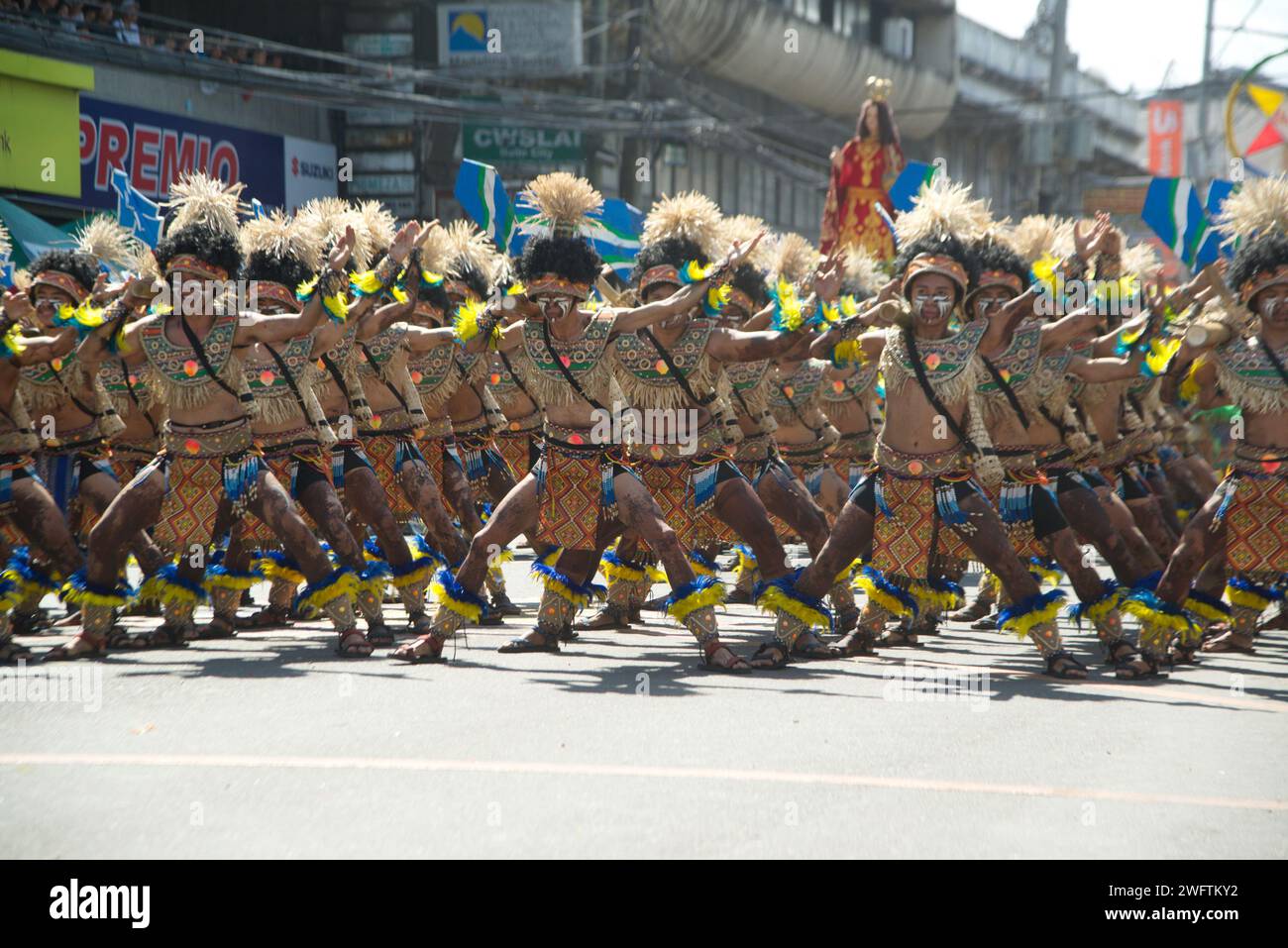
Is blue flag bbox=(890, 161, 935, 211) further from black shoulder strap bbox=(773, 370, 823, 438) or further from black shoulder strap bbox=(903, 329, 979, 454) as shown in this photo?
black shoulder strap bbox=(903, 329, 979, 454)

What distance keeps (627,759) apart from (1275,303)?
4778 millimetres

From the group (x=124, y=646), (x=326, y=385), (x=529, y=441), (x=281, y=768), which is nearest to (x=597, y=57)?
(x=529, y=441)

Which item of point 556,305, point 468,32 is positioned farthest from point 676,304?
point 468,32

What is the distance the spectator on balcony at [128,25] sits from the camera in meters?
18.6

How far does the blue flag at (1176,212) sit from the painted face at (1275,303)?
3579mm

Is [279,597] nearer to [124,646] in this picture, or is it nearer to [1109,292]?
[124,646]

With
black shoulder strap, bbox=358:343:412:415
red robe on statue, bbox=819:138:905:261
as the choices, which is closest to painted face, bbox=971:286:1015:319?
black shoulder strap, bbox=358:343:412:415

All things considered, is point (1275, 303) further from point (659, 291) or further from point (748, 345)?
point (659, 291)

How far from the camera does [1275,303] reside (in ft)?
26.9

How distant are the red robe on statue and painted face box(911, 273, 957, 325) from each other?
9926mm

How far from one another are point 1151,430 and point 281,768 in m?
7.09

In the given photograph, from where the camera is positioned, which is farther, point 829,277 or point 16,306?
point 16,306

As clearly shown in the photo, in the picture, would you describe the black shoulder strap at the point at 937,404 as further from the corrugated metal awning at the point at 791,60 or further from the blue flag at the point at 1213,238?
the corrugated metal awning at the point at 791,60

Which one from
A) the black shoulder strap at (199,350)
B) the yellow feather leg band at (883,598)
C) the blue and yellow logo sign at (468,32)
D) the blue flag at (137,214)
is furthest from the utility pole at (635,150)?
the yellow feather leg band at (883,598)
